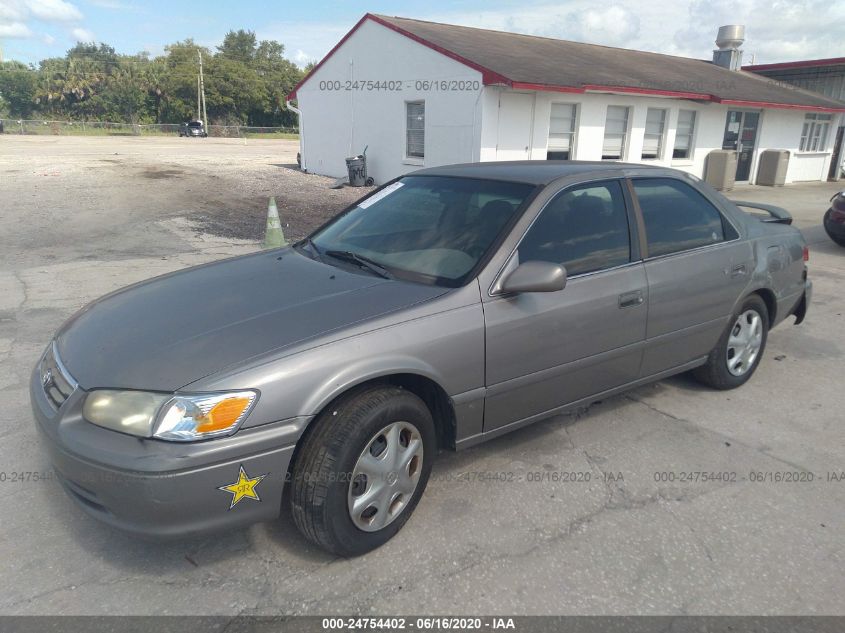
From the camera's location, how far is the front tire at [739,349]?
4273 millimetres

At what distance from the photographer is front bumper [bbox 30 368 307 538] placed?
2203 mm

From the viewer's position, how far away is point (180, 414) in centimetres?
225

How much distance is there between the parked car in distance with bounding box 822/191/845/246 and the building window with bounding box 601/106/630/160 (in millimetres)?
7211

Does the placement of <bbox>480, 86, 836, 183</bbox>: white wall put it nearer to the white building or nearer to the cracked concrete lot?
the white building

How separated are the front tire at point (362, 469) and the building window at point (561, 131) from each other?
13877mm

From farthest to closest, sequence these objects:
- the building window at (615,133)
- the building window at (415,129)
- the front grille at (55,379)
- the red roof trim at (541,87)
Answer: the building window at (615,133) < the building window at (415,129) < the red roof trim at (541,87) < the front grille at (55,379)

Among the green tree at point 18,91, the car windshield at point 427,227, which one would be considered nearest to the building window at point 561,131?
the car windshield at point 427,227

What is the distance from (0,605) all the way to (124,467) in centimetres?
81

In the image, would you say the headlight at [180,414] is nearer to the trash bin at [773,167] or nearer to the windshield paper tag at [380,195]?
the windshield paper tag at [380,195]

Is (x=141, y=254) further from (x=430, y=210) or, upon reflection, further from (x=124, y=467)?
(x=124, y=467)

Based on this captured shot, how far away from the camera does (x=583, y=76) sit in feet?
49.9

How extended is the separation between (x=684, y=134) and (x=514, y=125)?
7142 mm

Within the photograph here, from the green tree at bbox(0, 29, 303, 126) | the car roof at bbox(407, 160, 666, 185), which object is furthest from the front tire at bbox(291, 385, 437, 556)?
the green tree at bbox(0, 29, 303, 126)

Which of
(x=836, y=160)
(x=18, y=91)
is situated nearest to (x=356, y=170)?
(x=836, y=160)
